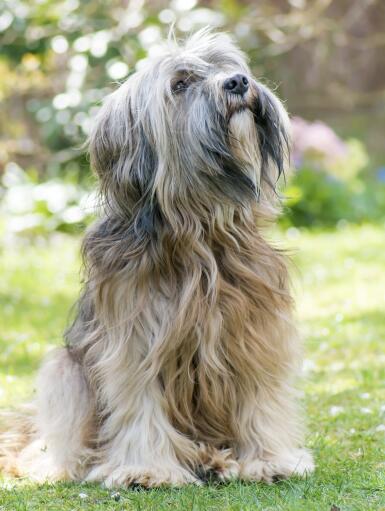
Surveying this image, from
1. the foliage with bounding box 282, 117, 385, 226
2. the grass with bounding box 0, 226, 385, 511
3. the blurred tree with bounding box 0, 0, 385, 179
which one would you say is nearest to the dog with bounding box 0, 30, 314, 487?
the grass with bounding box 0, 226, 385, 511

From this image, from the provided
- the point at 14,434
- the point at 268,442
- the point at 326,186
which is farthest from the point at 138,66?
the point at 326,186

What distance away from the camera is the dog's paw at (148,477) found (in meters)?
3.89

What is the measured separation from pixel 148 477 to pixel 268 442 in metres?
0.50

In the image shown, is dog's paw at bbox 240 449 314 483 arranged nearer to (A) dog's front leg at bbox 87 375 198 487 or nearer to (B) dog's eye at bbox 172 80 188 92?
(A) dog's front leg at bbox 87 375 198 487

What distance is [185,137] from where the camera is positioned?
12.5 feet

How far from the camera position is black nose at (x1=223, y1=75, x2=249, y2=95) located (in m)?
3.78

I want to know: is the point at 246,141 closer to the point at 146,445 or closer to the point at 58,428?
the point at 146,445

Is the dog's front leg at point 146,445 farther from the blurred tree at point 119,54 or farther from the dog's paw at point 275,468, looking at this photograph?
the blurred tree at point 119,54

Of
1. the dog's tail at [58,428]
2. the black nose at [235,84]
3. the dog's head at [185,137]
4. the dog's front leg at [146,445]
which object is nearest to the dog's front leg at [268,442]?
the dog's front leg at [146,445]

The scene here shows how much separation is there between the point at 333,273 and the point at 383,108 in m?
7.76

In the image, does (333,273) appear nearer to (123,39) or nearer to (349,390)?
(123,39)

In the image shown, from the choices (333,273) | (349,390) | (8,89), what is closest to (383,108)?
(8,89)

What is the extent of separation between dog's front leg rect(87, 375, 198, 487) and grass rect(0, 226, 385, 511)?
0.24 feet

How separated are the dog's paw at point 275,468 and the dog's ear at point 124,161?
1.00 m
